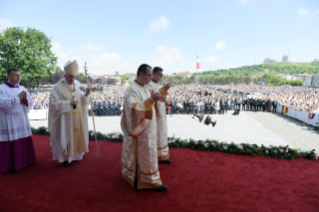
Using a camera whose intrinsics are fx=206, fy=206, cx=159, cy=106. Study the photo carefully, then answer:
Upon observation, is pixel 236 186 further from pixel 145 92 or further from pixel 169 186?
pixel 145 92

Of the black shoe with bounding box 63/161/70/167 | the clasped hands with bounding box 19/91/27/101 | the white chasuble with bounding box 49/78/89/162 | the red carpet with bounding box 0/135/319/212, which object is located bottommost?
the red carpet with bounding box 0/135/319/212

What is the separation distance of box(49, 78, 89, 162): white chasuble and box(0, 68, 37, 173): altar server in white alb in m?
0.68

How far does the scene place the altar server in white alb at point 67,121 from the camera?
5.04m

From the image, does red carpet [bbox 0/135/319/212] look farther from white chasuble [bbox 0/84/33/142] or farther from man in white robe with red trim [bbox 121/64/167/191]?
white chasuble [bbox 0/84/33/142]

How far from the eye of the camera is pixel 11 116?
4938mm

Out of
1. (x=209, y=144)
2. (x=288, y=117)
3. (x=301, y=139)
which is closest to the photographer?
(x=209, y=144)

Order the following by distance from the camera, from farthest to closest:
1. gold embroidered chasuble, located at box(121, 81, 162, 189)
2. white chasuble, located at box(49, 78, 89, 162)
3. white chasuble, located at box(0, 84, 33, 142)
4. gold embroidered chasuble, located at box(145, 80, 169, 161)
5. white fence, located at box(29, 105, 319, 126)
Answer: white fence, located at box(29, 105, 319, 126), gold embroidered chasuble, located at box(145, 80, 169, 161), white chasuble, located at box(49, 78, 89, 162), white chasuble, located at box(0, 84, 33, 142), gold embroidered chasuble, located at box(121, 81, 162, 189)

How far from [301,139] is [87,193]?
33.5 ft

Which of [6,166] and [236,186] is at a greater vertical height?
[6,166]

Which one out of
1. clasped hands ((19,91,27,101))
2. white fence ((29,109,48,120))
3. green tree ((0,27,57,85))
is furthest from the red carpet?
green tree ((0,27,57,85))

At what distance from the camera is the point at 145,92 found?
161 inches

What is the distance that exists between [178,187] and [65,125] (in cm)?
313

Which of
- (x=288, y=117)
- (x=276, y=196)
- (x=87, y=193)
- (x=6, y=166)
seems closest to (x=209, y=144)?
(x=276, y=196)

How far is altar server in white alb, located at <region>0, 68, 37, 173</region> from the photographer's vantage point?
15.8ft
